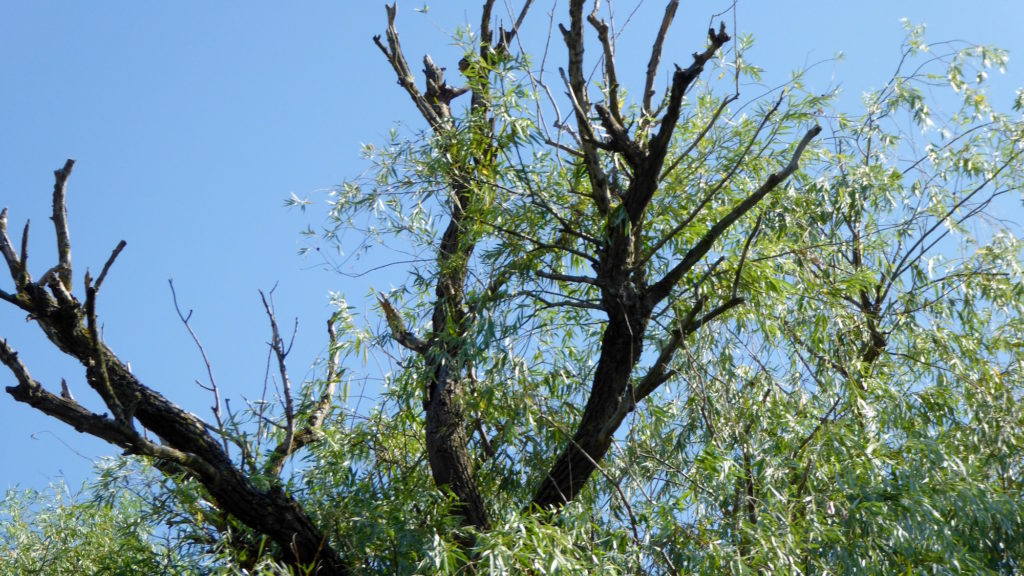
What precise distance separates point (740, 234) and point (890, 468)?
1.17m

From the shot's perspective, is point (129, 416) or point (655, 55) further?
point (655, 55)

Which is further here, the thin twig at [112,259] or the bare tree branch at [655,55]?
the bare tree branch at [655,55]

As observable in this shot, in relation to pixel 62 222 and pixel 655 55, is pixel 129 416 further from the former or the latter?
pixel 655 55

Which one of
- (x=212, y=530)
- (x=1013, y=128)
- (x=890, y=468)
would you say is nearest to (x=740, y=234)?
(x=890, y=468)

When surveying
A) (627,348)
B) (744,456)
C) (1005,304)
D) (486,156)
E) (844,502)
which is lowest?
(844,502)

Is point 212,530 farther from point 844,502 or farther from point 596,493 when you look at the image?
point 844,502

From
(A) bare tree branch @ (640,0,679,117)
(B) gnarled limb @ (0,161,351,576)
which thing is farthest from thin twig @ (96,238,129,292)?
(A) bare tree branch @ (640,0,679,117)

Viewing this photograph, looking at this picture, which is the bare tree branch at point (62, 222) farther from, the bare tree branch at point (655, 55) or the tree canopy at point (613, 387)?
the bare tree branch at point (655, 55)

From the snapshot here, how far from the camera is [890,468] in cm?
431

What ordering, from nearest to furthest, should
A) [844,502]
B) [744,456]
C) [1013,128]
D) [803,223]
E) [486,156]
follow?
[844,502], [744,456], [486,156], [803,223], [1013,128]

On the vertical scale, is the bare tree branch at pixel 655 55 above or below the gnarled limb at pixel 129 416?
above

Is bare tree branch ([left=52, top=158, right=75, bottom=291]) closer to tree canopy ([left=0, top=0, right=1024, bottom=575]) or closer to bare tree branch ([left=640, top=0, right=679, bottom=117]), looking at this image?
tree canopy ([left=0, top=0, right=1024, bottom=575])

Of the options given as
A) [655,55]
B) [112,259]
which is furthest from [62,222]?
[655,55]

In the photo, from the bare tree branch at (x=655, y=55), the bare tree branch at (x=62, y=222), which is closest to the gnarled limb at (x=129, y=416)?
the bare tree branch at (x=62, y=222)
